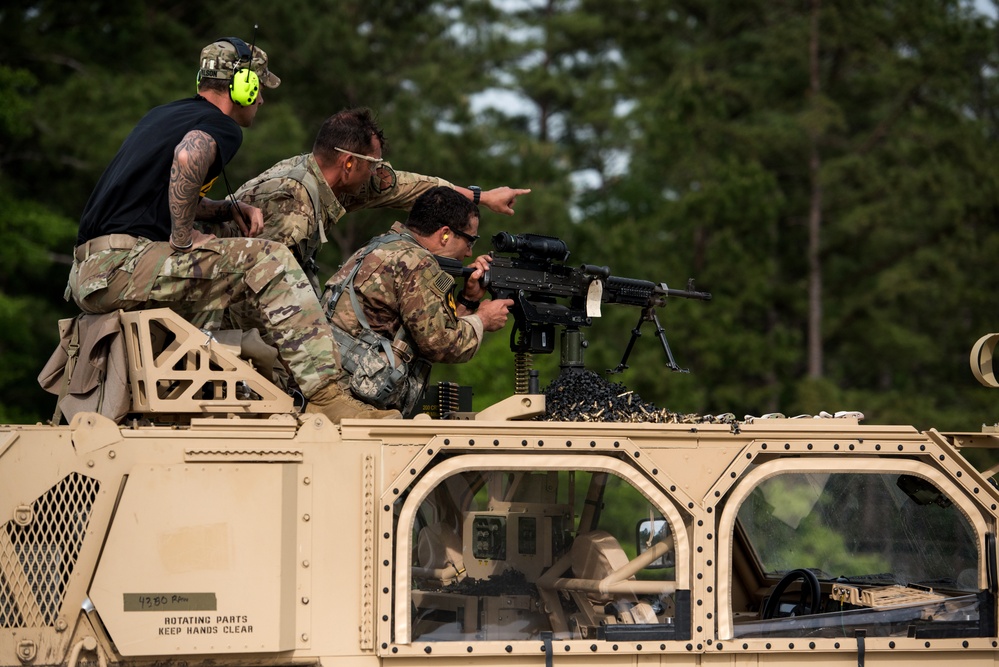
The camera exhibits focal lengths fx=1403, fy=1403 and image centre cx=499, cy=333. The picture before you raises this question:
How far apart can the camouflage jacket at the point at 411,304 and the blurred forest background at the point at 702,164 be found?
454 inches

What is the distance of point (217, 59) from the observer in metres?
6.19

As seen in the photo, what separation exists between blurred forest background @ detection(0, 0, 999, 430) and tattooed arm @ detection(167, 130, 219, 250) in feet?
39.8

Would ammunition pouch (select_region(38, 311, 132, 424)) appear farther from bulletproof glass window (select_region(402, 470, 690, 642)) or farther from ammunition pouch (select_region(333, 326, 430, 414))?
bulletproof glass window (select_region(402, 470, 690, 642))

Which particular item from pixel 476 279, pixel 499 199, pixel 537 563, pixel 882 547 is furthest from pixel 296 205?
pixel 882 547

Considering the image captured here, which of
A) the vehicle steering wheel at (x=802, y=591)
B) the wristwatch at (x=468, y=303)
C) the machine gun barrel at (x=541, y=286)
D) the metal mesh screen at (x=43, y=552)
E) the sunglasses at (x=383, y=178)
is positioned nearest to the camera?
the metal mesh screen at (x=43, y=552)

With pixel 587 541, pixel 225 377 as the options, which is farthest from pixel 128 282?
pixel 587 541

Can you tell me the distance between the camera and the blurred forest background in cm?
2075

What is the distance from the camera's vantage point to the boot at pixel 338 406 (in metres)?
5.75

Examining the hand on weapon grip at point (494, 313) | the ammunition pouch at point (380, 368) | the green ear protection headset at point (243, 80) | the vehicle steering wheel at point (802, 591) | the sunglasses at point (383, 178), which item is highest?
the green ear protection headset at point (243, 80)

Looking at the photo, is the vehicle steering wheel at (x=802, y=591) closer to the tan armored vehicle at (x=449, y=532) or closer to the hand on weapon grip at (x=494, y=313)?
the tan armored vehicle at (x=449, y=532)

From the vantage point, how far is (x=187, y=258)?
579 cm

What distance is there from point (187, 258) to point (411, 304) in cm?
100

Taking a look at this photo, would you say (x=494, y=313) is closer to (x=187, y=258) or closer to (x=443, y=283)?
(x=443, y=283)

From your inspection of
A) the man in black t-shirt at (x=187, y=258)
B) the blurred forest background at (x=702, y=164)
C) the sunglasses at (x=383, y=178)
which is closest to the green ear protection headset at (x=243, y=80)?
the man in black t-shirt at (x=187, y=258)
